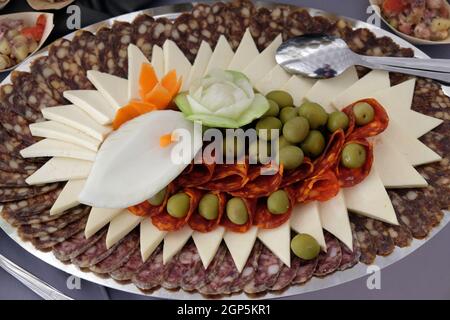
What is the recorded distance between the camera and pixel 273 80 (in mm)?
2197

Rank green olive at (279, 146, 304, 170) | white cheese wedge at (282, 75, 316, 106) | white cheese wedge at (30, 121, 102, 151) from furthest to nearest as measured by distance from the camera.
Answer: white cheese wedge at (282, 75, 316, 106), white cheese wedge at (30, 121, 102, 151), green olive at (279, 146, 304, 170)

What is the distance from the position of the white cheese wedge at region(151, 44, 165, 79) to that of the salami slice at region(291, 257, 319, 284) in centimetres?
94

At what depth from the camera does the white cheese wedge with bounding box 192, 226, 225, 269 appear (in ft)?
5.85

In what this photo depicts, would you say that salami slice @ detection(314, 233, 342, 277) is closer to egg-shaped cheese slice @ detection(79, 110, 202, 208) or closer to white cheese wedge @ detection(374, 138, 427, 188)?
white cheese wedge @ detection(374, 138, 427, 188)

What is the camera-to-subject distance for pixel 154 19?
2.38 metres

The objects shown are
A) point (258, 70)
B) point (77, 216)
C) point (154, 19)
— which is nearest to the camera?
point (77, 216)

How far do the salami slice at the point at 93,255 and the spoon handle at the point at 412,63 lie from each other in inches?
51.0

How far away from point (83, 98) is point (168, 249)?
692 millimetres

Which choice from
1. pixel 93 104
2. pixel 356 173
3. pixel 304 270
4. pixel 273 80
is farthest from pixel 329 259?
pixel 93 104

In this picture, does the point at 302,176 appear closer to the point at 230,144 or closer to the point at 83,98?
the point at 230,144

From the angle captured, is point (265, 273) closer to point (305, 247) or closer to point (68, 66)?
point (305, 247)

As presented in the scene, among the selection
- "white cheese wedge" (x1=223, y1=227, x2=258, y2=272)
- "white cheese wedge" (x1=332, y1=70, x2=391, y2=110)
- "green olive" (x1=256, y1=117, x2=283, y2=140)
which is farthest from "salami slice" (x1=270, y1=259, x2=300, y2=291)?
"white cheese wedge" (x1=332, y1=70, x2=391, y2=110)

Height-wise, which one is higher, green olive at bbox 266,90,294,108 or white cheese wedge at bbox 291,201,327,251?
green olive at bbox 266,90,294,108

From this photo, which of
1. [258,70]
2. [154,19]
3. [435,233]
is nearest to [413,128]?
[435,233]
